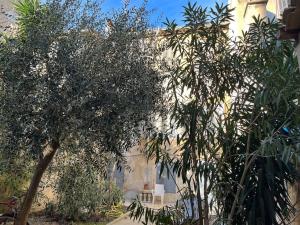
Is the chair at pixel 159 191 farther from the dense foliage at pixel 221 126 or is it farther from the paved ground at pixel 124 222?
the dense foliage at pixel 221 126

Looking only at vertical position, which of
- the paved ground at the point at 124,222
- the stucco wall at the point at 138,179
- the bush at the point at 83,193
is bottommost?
the paved ground at the point at 124,222

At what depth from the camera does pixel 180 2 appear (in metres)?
6.41

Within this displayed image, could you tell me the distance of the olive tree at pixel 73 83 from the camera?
5047mm

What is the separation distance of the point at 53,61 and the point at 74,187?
2767 mm

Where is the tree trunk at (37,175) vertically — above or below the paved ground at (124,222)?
above

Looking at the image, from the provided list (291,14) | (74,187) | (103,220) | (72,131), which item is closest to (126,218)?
(103,220)

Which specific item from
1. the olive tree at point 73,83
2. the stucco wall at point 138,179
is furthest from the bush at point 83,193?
the stucco wall at point 138,179

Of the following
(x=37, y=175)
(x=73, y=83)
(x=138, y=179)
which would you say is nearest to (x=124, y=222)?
(x=138, y=179)

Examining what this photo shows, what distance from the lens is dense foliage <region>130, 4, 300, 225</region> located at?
17.4ft

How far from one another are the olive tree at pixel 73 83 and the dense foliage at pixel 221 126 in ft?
1.94

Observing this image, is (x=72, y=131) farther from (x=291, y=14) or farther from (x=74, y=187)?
(x=291, y=14)

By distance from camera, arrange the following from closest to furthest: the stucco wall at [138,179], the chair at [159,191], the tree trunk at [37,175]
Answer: the tree trunk at [37,175]
the chair at [159,191]
the stucco wall at [138,179]

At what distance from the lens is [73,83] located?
5082mm

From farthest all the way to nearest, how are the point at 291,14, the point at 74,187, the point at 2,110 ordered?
Answer: the point at 74,187 < the point at 2,110 < the point at 291,14
